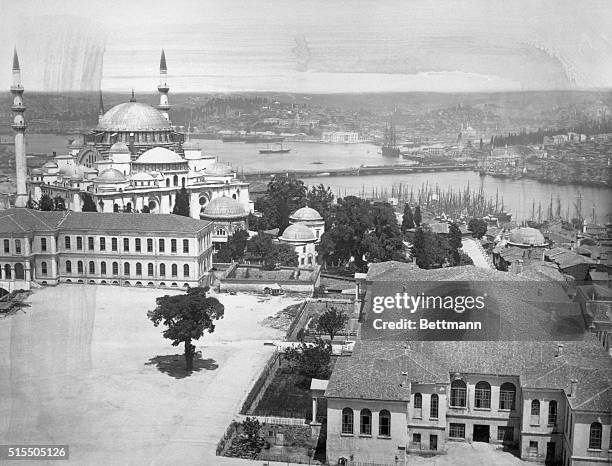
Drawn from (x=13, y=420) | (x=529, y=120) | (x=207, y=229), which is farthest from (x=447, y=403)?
(x=529, y=120)

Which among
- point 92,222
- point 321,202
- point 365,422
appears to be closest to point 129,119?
point 321,202

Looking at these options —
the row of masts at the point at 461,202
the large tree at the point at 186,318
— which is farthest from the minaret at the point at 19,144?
the row of masts at the point at 461,202

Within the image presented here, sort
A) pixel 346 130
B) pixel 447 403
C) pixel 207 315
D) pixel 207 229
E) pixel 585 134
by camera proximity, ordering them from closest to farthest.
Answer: pixel 447 403 → pixel 207 315 → pixel 207 229 → pixel 585 134 → pixel 346 130

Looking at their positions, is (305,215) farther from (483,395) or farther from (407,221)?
(483,395)

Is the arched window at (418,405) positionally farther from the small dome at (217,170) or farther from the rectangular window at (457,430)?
the small dome at (217,170)

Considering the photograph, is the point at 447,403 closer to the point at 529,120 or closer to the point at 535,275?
the point at 535,275

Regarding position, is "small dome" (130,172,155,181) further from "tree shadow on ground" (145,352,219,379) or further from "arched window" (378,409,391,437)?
"arched window" (378,409,391,437)

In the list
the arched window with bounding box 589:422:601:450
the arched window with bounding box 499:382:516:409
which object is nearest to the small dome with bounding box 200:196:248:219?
the arched window with bounding box 499:382:516:409
